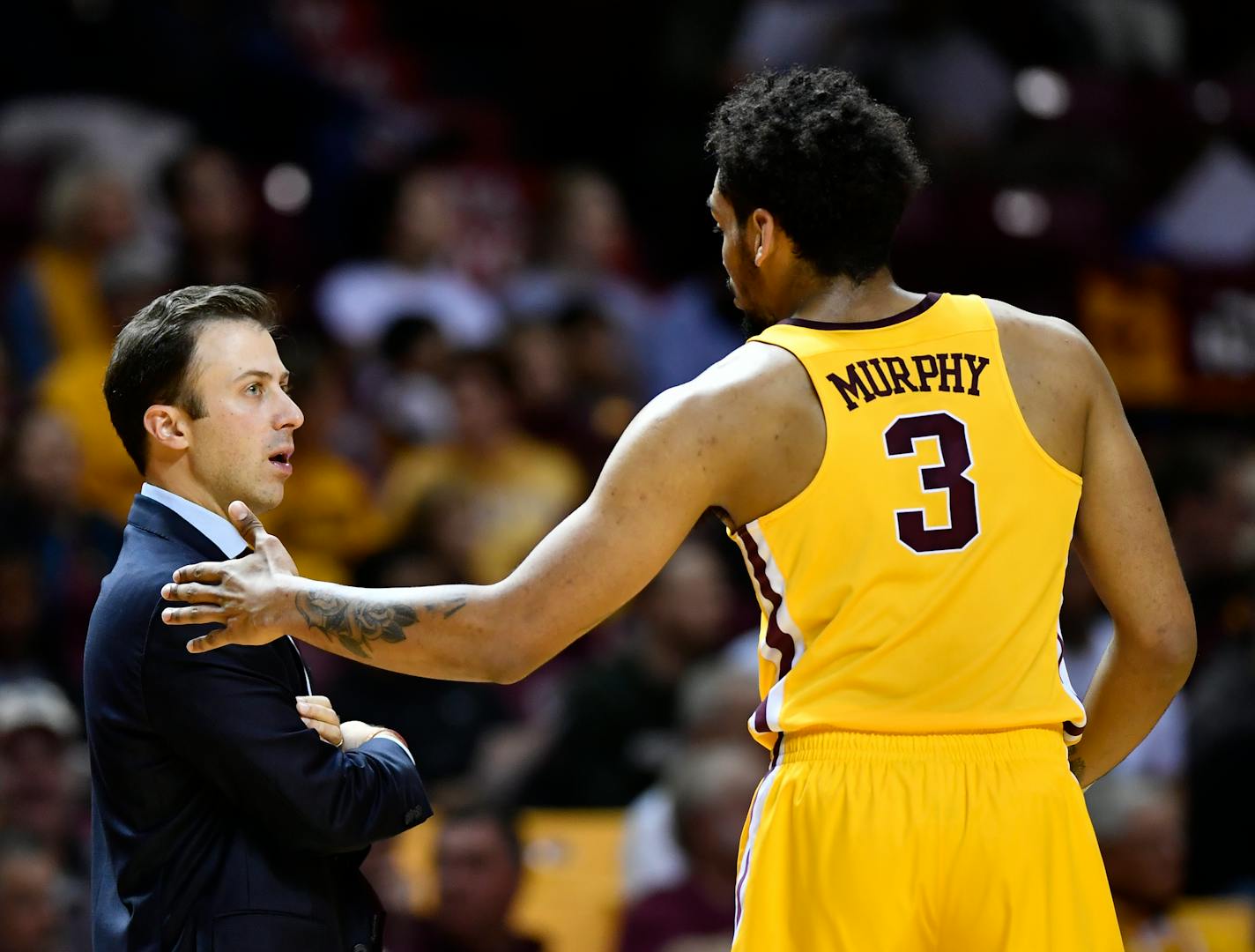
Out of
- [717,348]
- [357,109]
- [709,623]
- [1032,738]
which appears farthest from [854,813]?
[357,109]

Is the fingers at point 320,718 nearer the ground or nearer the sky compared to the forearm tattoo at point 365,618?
nearer the ground

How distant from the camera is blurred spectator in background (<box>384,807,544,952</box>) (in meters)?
6.14

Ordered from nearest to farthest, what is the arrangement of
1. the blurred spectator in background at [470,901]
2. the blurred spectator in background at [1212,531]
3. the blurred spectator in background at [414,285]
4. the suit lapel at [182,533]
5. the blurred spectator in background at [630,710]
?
1. the suit lapel at [182,533]
2. the blurred spectator in background at [470,901]
3. the blurred spectator in background at [630,710]
4. the blurred spectator in background at [1212,531]
5. the blurred spectator in background at [414,285]

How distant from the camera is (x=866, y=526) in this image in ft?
11.0

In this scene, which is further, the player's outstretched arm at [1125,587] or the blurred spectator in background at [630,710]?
the blurred spectator in background at [630,710]

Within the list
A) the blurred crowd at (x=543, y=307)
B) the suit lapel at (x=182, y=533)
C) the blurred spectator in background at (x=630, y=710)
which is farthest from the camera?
the blurred spectator in background at (x=630, y=710)

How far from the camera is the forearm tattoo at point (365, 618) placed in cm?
339

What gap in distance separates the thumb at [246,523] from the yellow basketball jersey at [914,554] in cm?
90

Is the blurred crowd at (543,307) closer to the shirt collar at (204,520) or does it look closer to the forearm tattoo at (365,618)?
the shirt collar at (204,520)

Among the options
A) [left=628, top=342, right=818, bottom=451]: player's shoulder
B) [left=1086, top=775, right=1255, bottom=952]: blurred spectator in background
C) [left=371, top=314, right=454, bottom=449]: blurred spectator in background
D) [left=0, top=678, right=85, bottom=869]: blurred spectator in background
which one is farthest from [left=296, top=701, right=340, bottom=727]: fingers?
[left=371, top=314, right=454, bottom=449]: blurred spectator in background

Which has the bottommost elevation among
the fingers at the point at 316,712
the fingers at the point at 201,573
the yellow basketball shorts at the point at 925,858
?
the yellow basketball shorts at the point at 925,858

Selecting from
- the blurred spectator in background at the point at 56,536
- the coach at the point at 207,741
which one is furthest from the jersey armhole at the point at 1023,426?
the blurred spectator in background at the point at 56,536

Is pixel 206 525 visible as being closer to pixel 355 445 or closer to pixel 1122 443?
pixel 1122 443

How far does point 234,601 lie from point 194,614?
0.07m
